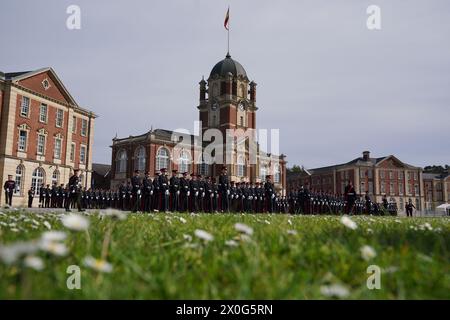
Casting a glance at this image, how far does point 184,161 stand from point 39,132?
2376 centimetres

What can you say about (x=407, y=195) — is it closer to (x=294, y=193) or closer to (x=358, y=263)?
(x=294, y=193)

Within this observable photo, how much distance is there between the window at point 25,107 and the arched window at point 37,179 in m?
6.58

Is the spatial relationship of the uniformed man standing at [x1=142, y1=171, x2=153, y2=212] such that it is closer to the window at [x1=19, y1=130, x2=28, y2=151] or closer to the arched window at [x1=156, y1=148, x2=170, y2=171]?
the window at [x1=19, y1=130, x2=28, y2=151]

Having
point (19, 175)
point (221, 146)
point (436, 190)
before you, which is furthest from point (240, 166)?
point (436, 190)

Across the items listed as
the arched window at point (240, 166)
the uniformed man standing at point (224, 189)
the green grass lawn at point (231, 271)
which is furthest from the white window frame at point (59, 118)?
the green grass lawn at point (231, 271)

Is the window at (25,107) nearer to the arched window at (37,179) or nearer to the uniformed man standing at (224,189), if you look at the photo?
the arched window at (37,179)

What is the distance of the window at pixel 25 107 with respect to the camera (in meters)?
38.9

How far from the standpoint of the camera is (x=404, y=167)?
88.2 meters

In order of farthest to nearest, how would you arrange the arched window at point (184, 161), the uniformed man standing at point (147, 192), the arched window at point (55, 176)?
the arched window at point (184, 161), the arched window at point (55, 176), the uniformed man standing at point (147, 192)

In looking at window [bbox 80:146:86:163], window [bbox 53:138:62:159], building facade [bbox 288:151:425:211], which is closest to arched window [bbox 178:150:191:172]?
window [bbox 80:146:86:163]

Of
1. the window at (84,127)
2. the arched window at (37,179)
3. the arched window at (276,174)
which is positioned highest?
the window at (84,127)

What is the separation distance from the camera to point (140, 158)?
56.3 meters

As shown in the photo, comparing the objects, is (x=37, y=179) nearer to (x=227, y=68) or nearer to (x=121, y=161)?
(x=121, y=161)

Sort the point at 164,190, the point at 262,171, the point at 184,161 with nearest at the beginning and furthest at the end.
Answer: the point at 164,190
the point at 184,161
the point at 262,171
